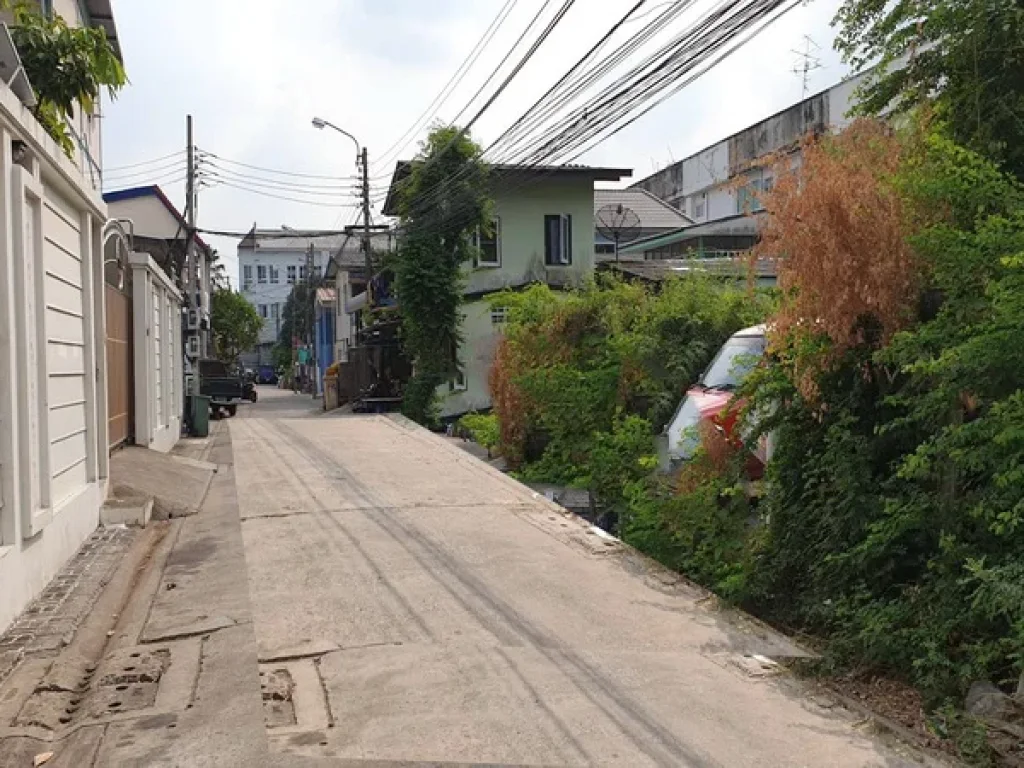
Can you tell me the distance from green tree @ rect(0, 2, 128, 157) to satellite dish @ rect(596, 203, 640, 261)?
2267cm

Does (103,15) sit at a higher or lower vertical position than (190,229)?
higher

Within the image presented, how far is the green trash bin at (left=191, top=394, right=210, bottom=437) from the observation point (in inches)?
778

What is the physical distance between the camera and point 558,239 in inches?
1077

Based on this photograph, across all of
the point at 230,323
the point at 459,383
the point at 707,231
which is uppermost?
the point at 707,231

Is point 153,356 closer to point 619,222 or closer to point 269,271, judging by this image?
point 619,222

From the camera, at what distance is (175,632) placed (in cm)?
618

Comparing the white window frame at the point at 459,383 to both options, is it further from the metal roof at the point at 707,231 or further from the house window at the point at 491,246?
the metal roof at the point at 707,231

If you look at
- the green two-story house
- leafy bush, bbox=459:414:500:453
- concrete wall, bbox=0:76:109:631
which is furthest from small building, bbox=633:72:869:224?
concrete wall, bbox=0:76:109:631

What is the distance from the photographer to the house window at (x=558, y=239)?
27.3 meters

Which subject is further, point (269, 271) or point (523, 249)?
point (269, 271)

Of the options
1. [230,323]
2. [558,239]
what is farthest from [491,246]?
[230,323]

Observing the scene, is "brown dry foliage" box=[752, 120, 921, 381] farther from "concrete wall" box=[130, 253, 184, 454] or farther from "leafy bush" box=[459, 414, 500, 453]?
"leafy bush" box=[459, 414, 500, 453]

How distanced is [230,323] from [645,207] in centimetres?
2614

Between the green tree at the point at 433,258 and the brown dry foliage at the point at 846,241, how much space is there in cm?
1888
